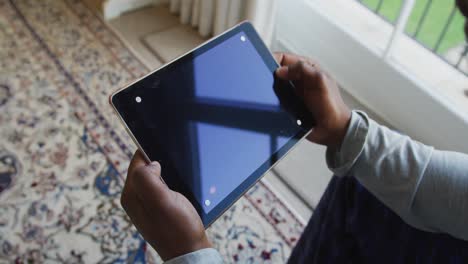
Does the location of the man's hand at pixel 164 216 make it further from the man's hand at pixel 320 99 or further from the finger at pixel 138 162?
the man's hand at pixel 320 99

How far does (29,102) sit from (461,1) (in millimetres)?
1328

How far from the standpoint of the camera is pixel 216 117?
594mm

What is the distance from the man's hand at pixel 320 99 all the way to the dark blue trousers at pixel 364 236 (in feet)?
0.27

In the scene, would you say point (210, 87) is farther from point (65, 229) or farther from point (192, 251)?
point (65, 229)

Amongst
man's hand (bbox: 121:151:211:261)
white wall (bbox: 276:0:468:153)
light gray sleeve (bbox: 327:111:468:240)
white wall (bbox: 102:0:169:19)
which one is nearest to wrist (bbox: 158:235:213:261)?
man's hand (bbox: 121:151:211:261)

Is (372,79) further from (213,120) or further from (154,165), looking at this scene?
(154,165)

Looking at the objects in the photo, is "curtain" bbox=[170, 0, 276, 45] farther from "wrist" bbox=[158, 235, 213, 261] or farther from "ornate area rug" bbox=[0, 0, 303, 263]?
"wrist" bbox=[158, 235, 213, 261]

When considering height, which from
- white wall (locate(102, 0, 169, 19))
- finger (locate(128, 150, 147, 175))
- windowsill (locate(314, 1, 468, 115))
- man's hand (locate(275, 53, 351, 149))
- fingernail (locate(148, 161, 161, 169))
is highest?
man's hand (locate(275, 53, 351, 149))

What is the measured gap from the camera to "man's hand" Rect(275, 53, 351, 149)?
0.64 meters

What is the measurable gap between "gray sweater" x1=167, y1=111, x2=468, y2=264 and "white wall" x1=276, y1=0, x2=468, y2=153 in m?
0.71

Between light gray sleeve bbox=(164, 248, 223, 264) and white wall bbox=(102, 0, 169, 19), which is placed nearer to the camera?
light gray sleeve bbox=(164, 248, 223, 264)

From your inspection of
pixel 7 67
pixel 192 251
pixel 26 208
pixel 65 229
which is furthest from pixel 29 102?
pixel 192 251

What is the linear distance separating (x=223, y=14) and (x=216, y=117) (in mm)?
1060

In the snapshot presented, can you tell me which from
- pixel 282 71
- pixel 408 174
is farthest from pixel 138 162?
pixel 408 174
